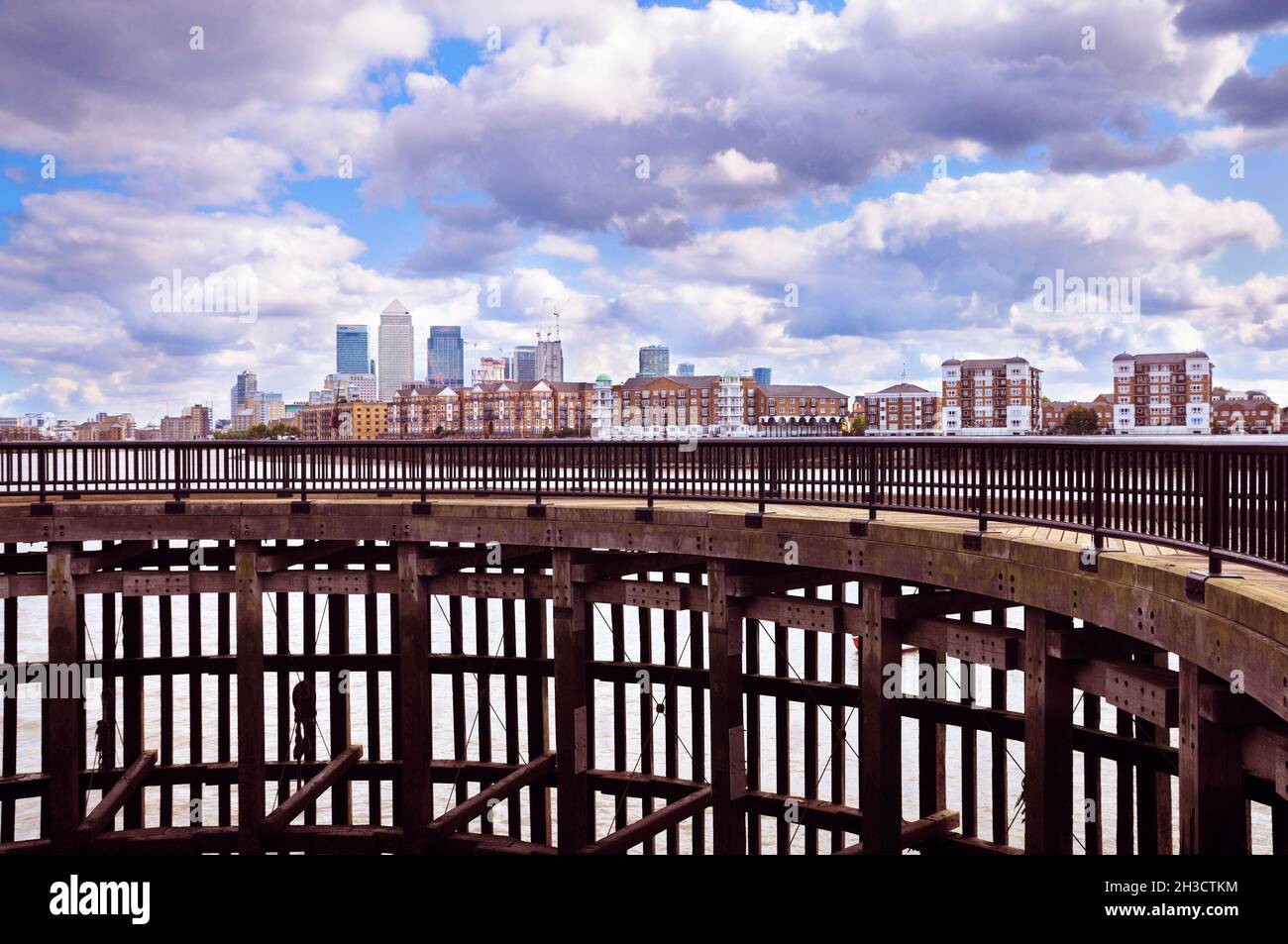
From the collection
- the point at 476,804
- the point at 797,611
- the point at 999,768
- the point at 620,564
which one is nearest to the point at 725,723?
the point at 797,611

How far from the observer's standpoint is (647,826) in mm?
14422

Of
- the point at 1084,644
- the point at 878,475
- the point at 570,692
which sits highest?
the point at 878,475

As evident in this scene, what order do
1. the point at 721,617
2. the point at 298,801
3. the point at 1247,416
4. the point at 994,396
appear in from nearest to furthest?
1. the point at 721,617
2. the point at 298,801
3. the point at 1247,416
4. the point at 994,396

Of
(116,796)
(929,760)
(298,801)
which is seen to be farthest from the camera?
(116,796)

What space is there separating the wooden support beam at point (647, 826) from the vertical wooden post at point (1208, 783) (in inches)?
291

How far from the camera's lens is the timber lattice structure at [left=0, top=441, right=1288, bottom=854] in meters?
9.08

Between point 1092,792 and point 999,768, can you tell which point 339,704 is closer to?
point 999,768

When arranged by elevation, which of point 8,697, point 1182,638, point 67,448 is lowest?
point 8,697

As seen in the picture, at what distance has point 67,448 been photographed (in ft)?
57.5

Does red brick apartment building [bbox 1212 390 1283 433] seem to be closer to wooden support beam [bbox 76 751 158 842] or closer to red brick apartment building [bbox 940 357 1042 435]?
red brick apartment building [bbox 940 357 1042 435]

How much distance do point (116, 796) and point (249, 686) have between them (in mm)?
2408

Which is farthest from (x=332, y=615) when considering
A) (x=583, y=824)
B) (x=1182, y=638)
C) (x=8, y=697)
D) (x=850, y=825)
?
(x=1182, y=638)

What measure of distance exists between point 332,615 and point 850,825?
9299 mm
